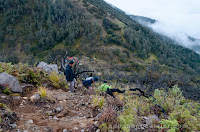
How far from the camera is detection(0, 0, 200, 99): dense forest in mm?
51125

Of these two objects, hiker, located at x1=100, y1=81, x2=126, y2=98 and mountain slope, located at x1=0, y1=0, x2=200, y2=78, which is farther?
mountain slope, located at x1=0, y1=0, x2=200, y2=78

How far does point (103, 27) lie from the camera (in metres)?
58.4

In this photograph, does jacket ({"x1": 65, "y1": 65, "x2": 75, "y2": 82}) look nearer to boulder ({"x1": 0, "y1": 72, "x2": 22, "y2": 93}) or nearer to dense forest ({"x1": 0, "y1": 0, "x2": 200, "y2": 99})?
boulder ({"x1": 0, "y1": 72, "x2": 22, "y2": 93})

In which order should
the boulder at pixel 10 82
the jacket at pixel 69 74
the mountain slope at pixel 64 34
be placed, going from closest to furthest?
the boulder at pixel 10 82 < the jacket at pixel 69 74 < the mountain slope at pixel 64 34

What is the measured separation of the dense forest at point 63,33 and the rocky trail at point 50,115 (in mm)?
45483

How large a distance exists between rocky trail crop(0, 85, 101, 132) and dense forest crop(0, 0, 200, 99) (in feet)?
149

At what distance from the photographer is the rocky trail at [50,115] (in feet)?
8.24

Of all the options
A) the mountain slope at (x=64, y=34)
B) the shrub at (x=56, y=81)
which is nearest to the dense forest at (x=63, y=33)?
the mountain slope at (x=64, y=34)

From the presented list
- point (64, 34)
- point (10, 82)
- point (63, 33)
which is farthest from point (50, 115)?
point (64, 34)

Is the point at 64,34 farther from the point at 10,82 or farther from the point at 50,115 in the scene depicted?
the point at 50,115

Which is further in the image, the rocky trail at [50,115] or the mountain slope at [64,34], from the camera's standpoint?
the mountain slope at [64,34]

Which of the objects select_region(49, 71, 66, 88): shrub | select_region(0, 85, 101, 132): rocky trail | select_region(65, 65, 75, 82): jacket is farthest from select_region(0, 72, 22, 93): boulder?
select_region(65, 65, 75, 82): jacket

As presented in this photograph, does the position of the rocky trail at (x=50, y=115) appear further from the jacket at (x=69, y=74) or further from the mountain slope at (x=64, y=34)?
the mountain slope at (x=64, y=34)

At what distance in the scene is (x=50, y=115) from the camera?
3143mm
